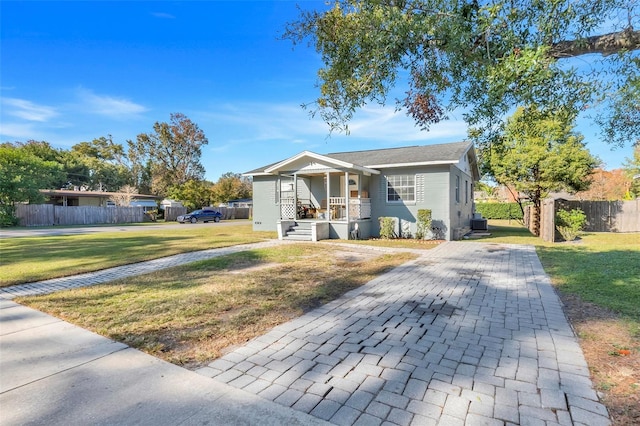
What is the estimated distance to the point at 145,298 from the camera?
199 inches

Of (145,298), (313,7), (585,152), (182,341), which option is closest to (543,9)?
(313,7)

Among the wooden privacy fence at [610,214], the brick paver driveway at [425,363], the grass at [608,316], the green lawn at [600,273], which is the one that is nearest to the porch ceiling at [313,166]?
the green lawn at [600,273]

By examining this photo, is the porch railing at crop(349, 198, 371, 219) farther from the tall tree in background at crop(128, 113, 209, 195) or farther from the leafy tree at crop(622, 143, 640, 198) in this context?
the tall tree in background at crop(128, 113, 209, 195)

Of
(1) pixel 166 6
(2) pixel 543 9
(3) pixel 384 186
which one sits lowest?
(3) pixel 384 186

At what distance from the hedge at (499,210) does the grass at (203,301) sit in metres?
25.3

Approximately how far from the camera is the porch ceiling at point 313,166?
13.9m

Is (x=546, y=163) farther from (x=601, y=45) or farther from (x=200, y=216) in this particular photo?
(x=200, y=216)

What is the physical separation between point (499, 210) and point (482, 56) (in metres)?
29.6

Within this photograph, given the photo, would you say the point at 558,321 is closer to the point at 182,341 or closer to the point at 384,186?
the point at 182,341

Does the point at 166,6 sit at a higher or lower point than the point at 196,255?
higher

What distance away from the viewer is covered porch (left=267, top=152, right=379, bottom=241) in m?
14.0

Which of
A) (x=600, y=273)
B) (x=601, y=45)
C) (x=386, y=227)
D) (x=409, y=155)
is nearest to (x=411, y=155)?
(x=409, y=155)

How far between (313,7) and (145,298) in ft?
19.0

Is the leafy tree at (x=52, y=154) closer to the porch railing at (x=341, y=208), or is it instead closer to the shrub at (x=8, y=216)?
the shrub at (x=8, y=216)
